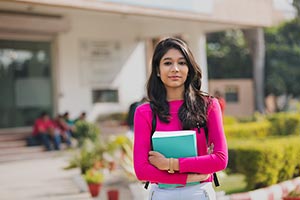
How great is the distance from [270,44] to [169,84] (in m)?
26.2

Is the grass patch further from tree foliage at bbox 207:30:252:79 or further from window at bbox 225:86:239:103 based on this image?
tree foliage at bbox 207:30:252:79

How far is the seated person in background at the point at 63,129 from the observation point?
12135 millimetres

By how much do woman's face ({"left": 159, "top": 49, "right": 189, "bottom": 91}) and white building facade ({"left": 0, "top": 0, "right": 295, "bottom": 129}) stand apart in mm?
8979

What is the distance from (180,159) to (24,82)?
474 inches

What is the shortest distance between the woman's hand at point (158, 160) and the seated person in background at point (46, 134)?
9656 millimetres

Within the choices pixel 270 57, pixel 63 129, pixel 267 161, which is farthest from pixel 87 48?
pixel 270 57

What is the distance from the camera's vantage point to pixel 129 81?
52.1ft

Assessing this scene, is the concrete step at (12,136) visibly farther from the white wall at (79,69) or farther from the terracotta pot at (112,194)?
the terracotta pot at (112,194)

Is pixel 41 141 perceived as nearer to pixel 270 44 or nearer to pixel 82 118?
Result: pixel 82 118

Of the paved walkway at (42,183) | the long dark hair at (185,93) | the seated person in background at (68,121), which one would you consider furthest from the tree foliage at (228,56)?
the long dark hair at (185,93)

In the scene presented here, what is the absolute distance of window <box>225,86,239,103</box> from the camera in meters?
28.1

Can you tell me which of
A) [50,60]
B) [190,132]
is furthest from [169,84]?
[50,60]

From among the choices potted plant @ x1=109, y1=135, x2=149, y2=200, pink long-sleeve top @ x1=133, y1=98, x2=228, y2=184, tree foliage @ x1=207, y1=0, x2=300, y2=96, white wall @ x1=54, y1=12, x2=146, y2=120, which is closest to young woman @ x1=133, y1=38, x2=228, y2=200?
pink long-sleeve top @ x1=133, y1=98, x2=228, y2=184

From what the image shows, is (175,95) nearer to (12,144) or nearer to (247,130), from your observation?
(12,144)
